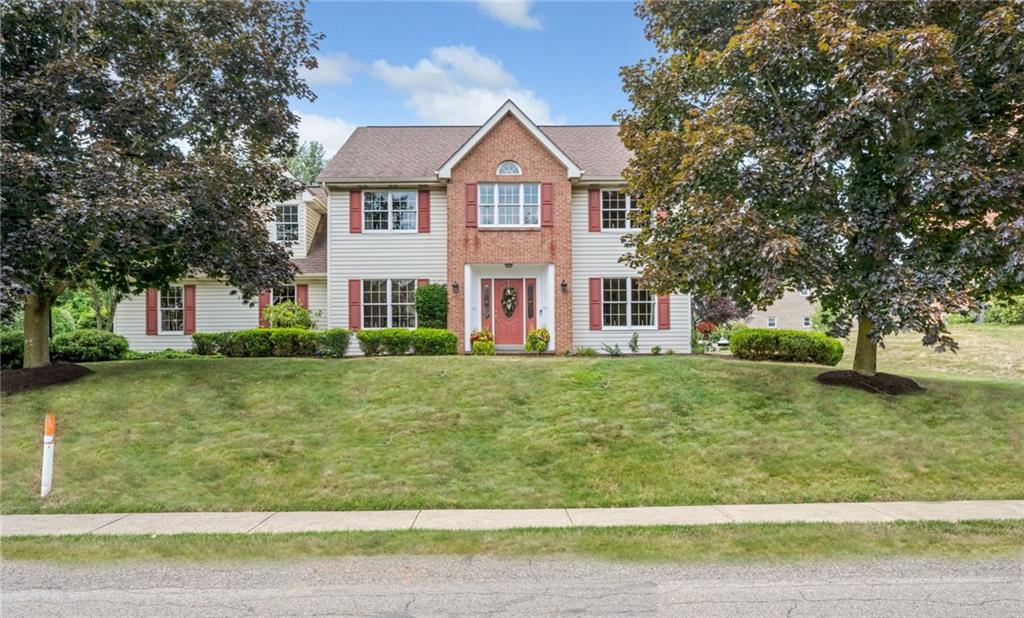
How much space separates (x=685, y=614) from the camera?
4141 millimetres

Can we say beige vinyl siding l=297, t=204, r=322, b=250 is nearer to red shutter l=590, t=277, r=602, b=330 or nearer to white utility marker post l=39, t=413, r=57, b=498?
red shutter l=590, t=277, r=602, b=330

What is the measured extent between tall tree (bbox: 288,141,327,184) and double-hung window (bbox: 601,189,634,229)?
35.3 m

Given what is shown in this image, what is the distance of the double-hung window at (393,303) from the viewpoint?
1862 cm

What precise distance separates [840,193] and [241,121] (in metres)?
12.1

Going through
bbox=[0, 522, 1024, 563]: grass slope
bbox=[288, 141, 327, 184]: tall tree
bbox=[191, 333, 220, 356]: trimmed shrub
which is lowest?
bbox=[0, 522, 1024, 563]: grass slope

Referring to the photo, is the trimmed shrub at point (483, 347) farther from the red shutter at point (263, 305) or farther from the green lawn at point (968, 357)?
the green lawn at point (968, 357)

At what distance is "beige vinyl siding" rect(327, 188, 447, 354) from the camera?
18.5 metres

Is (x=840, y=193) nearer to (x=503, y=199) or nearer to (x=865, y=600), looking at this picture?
(x=865, y=600)

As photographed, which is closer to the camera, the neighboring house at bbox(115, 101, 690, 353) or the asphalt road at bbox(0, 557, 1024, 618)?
the asphalt road at bbox(0, 557, 1024, 618)

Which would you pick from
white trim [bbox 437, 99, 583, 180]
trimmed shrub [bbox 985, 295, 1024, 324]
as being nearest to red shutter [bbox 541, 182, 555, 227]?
white trim [bbox 437, 99, 583, 180]

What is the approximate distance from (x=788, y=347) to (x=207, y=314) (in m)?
18.1

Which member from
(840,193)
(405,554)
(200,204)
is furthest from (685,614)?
(200,204)

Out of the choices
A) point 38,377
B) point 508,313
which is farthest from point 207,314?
point 508,313

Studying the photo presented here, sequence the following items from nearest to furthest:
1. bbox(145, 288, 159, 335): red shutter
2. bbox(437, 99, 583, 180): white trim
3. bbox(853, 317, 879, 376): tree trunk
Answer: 1. bbox(853, 317, 879, 376): tree trunk
2. bbox(437, 99, 583, 180): white trim
3. bbox(145, 288, 159, 335): red shutter
